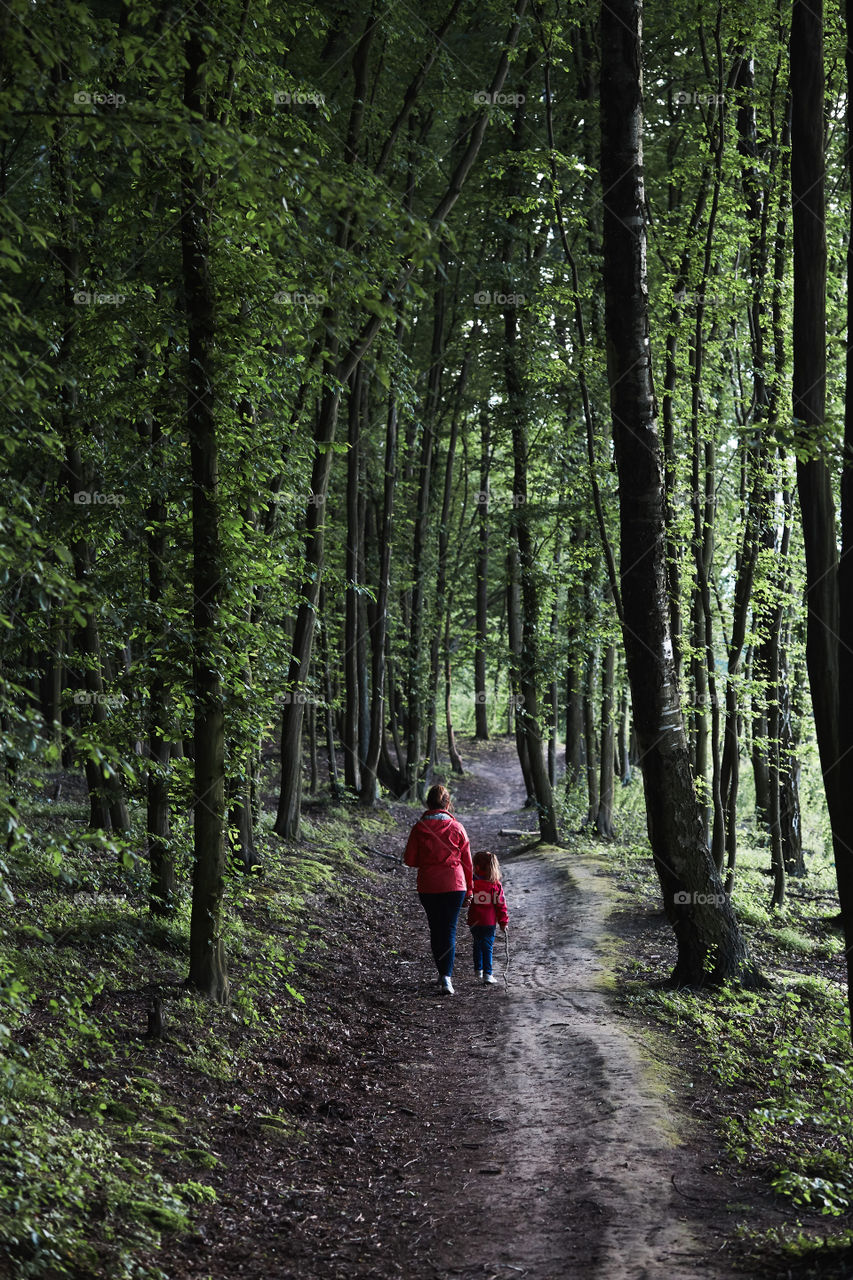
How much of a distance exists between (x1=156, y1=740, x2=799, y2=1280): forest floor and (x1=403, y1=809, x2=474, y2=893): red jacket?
3.73ft

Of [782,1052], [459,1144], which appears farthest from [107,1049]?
[782,1052]

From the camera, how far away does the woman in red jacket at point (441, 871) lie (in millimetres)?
9266

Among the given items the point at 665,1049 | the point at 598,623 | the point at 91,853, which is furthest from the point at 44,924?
the point at 598,623

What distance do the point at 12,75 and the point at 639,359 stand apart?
18.8ft

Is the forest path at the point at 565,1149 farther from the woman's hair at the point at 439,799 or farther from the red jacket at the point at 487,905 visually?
the woman's hair at the point at 439,799

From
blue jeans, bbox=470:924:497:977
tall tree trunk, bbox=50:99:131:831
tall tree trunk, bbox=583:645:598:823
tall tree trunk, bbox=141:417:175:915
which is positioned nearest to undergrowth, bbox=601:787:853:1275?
blue jeans, bbox=470:924:497:977

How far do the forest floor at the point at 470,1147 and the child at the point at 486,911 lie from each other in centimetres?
26

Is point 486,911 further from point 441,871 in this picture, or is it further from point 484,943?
point 441,871

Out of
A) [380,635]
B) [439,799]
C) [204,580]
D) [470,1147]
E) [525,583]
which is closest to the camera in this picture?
[470,1147]

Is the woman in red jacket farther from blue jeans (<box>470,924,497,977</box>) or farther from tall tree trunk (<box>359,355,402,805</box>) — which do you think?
tall tree trunk (<box>359,355,402,805</box>)

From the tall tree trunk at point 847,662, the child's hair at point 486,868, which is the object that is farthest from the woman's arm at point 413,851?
the tall tree trunk at point 847,662

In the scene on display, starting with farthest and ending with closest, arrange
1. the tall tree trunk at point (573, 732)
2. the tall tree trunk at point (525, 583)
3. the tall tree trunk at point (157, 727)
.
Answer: the tall tree trunk at point (573, 732) → the tall tree trunk at point (525, 583) → the tall tree trunk at point (157, 727)

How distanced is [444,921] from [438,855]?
2.32 feet

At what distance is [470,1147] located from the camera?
584cm
